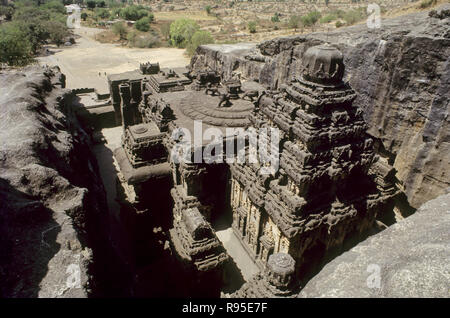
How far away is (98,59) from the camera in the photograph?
67.8 m

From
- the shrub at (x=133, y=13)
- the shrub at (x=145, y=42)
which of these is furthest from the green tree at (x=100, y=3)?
the shrub at (x=145, y=42)

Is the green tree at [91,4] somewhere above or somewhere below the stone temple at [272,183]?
above

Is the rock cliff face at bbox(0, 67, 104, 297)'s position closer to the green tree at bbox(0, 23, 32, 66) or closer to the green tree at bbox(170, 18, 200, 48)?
the green tree at bbox(0, 23, 32, 66)

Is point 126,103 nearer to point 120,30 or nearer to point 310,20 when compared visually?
point 310,20

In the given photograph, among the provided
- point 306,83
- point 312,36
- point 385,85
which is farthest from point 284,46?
point 306,83

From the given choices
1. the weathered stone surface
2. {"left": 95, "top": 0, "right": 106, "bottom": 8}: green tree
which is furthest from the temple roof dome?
{"left": 95, "top": 0, "right": 106, "bottom": 8}: green tree

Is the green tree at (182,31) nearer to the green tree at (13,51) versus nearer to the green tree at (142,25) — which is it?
the green tree at (142,25)

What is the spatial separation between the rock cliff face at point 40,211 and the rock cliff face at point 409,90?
15.6 m

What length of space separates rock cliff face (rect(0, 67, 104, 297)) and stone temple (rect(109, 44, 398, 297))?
4.12m

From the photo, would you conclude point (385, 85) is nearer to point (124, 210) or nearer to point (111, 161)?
point (124, 210)

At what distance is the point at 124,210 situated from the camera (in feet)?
55.0

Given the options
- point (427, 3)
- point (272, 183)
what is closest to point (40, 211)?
point (272, 183)

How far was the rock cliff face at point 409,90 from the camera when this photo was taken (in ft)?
46.0

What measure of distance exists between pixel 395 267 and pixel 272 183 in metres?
8.51
